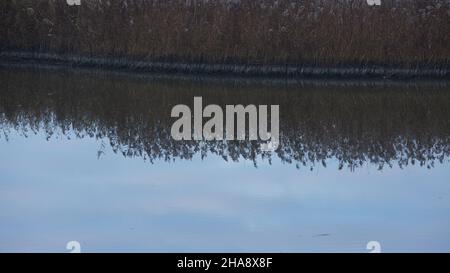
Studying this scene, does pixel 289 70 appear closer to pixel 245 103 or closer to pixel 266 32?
pixel 266 32

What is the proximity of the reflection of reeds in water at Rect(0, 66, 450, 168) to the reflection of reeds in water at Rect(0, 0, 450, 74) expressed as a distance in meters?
0.94

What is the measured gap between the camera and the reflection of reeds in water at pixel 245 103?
8391 millimetres

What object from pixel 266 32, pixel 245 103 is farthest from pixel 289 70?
pixel 245 103

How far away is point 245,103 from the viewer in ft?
34.5

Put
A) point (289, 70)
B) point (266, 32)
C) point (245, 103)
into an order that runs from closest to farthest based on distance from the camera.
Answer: point (245, 103)
point (289, 70)
point (266, 32)

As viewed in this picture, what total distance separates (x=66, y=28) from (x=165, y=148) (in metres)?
5.95

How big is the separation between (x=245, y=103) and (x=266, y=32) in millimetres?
2870

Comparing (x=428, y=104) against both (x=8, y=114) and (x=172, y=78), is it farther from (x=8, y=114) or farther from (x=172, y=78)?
(x=8, y=114)

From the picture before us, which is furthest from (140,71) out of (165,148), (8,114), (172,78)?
(165,148)

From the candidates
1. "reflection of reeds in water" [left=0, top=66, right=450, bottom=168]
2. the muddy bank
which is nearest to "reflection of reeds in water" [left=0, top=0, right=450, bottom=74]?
the muddy bank

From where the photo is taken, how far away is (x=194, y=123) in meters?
9.45

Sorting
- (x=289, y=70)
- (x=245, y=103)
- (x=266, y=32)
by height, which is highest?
(x=266, y=32)

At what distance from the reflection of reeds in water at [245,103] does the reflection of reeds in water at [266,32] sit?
0.94 m

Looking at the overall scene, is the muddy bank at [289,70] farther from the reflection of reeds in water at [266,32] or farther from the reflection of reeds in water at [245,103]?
the reflection of reeds in water at [245,103]
